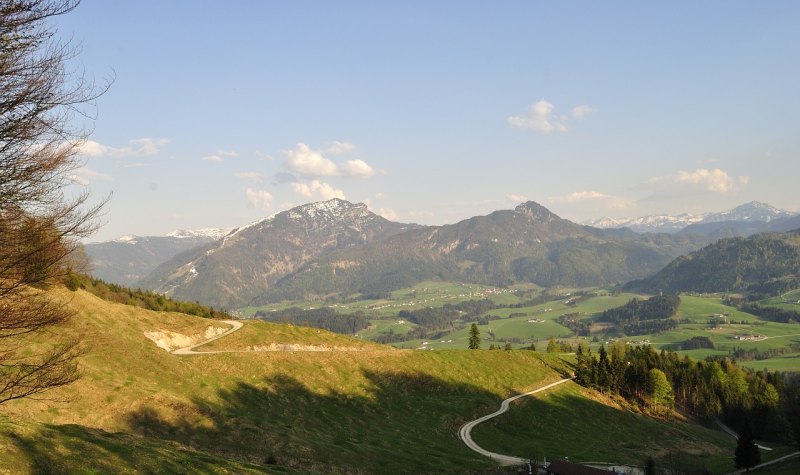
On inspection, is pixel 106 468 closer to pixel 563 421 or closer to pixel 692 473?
pixel 692 473

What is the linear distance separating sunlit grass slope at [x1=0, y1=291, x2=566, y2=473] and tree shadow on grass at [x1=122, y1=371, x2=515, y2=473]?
8.7 inches

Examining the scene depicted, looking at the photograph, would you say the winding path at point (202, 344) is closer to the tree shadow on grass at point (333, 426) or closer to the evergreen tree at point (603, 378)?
the tree shadow on grass at point (333, 426)

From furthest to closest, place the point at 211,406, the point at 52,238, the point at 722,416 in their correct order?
the point at 722,416
the point at 211,406
the point at 52,238

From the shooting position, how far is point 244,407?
6081 cm

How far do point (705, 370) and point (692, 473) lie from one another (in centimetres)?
10287

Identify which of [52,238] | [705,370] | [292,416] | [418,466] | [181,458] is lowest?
[705,370]

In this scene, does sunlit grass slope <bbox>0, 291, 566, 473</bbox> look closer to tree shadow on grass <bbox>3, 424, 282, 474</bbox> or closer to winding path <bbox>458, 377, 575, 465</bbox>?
tree shadow on grass <bbox>3, 424, 282, 474</bbox>

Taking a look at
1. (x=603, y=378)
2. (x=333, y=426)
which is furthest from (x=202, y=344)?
(x=603, y=378)

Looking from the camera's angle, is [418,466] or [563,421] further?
[563,421]

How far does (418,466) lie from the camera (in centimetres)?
5681

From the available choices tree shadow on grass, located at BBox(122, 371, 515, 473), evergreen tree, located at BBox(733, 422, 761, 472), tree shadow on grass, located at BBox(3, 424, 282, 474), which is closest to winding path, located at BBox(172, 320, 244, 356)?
tree shadow on grass, located at BBox(122, 371, 515, 473)

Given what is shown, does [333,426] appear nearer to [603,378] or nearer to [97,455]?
[97,455]

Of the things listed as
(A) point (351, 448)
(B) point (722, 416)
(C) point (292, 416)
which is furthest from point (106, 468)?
(B) point (722, 416)

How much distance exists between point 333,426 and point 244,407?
502 inches
